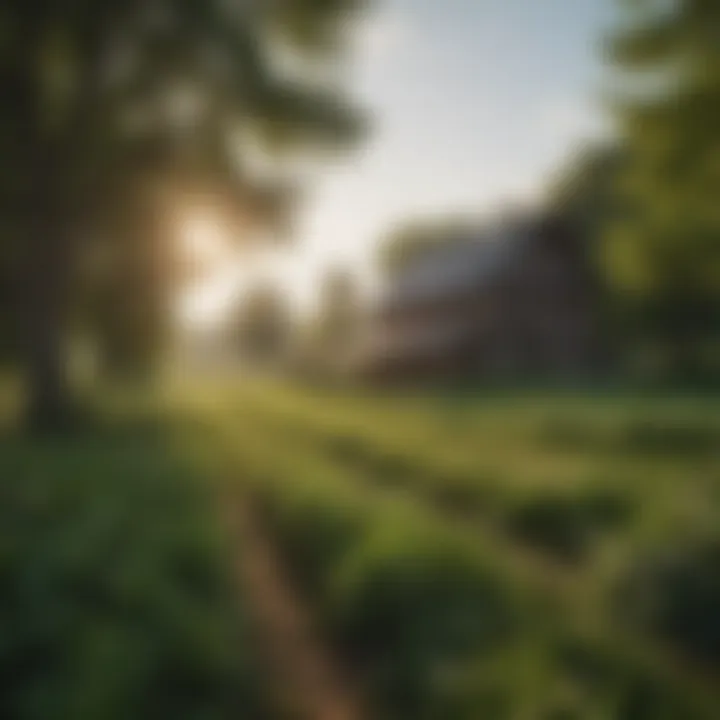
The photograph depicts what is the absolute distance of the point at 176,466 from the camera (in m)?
5.77

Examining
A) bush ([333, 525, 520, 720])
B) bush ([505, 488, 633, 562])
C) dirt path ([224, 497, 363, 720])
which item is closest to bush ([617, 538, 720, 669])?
bush ([333, 525, 520, 720])

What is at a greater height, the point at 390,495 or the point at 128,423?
the point at 128,423

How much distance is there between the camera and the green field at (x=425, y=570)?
2617 mm

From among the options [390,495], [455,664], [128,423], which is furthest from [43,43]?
[455,664]

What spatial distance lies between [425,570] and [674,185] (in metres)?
1.98

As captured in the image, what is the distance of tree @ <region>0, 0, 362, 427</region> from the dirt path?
94.6 inches

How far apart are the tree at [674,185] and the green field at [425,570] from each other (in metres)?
0.37

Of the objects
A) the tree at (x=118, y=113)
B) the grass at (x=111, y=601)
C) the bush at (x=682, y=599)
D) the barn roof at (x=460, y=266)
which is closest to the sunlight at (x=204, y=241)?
the tree at (x=118, y=113)

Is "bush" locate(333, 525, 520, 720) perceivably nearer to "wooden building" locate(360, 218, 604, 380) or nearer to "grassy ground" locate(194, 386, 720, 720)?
"grassy ground" locate(194, 386, 720, 720)

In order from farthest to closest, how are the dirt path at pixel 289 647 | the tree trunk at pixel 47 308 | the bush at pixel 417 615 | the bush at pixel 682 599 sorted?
the tree trunk at pixel 47 308 < the dirt path at pixel 289 647 < the bush at pixel 417 615 < the bush at pixel 682 599

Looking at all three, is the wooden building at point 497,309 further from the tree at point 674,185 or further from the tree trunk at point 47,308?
the tree trunk at point 47,308

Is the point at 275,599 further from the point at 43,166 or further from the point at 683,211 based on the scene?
the point at 43,166

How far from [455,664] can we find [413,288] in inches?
77.6

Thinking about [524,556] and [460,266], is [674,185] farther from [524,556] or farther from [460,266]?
[524,556]
